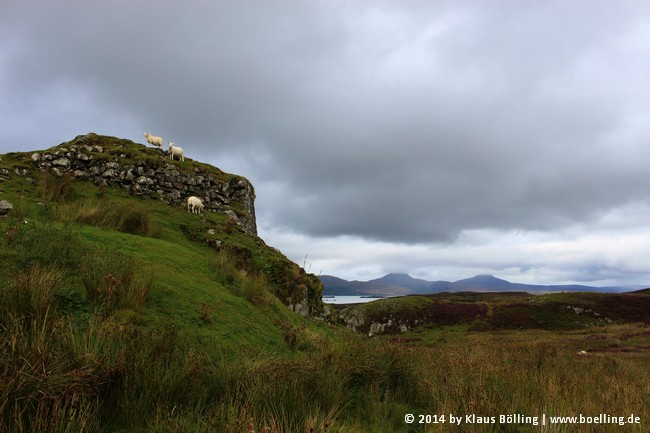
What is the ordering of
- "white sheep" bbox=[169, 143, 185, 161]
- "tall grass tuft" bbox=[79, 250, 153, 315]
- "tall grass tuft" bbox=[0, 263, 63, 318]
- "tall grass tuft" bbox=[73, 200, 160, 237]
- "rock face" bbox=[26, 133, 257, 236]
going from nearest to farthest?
"tall grass tuft" bbox=[0, 263, 63, 318], "tall grass tuft" bbox=[79, 250, 153, 315], "tall grass tuft" bbox=[73, 200, 160, 237], "rock face" bbox=[26, 133, 257, 236], "white sheep" bbox=[169, 143, 185, 161]

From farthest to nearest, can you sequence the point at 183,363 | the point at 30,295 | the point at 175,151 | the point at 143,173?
1. the point at 175,151
2. the point at 143,173
3. the point at 30,295
4. the point at 183,363

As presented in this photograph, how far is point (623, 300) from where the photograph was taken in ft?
192

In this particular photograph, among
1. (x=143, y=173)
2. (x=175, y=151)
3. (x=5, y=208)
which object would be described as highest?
(x=175, y=151)

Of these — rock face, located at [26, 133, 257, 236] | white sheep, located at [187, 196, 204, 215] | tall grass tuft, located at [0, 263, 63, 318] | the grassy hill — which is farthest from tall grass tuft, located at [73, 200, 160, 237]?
rock face, located at [26, 133, 257, 236]

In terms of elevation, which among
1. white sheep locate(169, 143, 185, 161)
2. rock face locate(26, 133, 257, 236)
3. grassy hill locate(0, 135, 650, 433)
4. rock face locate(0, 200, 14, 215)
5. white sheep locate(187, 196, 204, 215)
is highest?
white sheep locate(169, 143, 185, 161)

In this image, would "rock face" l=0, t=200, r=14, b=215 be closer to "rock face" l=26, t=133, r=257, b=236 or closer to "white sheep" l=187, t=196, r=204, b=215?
"rock face" l=26, t=133, r=257, b=236

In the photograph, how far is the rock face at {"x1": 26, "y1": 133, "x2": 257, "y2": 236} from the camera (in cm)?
2231

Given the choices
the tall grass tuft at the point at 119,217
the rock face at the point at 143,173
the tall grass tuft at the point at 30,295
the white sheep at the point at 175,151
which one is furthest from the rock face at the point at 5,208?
the white sheep at the point at 175,151

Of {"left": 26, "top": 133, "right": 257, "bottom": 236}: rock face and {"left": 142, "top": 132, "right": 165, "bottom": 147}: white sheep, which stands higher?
{"left": 142, "top": 132, "right": 165, "bottom": 147}: white sheep

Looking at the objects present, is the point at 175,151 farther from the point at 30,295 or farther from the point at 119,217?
the point at 30,295

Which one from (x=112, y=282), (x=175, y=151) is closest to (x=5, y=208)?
(x=112, y=282)

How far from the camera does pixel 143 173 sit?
2411cm

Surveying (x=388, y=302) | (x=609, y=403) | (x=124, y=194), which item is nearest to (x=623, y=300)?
(x=388, y=302)

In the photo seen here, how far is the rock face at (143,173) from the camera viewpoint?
22312 millimetres
